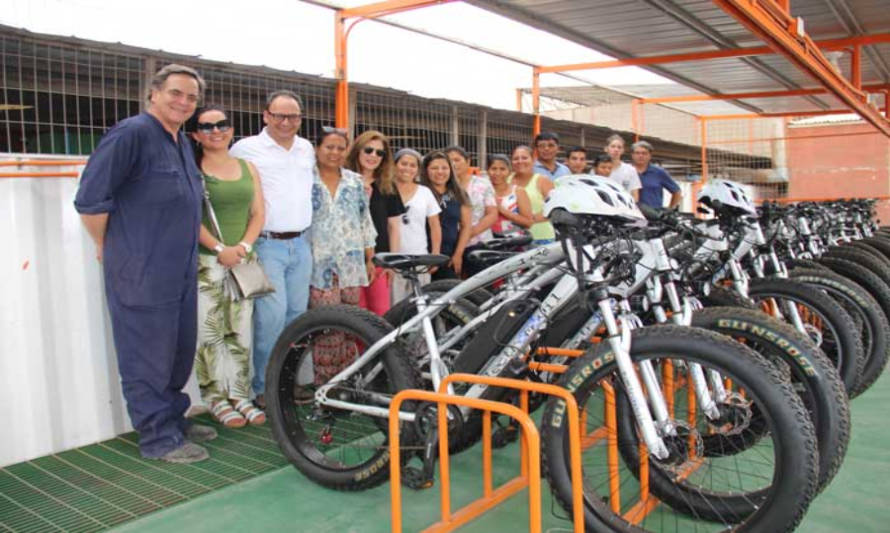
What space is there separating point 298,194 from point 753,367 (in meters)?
2.65

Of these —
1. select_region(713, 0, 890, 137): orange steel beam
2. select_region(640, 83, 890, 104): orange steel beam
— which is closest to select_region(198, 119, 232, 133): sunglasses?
select_region(713, 0, 890, 137): orange steel beam

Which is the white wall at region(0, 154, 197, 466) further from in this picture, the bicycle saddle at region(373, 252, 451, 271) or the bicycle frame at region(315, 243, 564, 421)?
the bicycle saddle at region(373, 252, 451, 271)

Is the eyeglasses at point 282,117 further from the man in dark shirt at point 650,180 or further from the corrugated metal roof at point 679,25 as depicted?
the man in dark shirt at point 650,180

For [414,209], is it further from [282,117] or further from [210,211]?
[210,211]

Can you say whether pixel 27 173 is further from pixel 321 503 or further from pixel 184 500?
pixel 321 503

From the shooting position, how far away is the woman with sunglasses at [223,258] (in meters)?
3.73

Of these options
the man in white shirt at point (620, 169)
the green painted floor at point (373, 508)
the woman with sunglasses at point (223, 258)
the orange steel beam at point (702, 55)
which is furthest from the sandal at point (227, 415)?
the orange steel beam at point (702, 55)

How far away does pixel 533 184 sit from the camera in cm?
545

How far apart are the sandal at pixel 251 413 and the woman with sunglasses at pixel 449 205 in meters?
1.62

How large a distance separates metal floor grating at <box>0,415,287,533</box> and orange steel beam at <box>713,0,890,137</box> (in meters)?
3.79

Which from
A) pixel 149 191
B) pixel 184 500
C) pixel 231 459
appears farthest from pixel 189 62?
pixel 184 500

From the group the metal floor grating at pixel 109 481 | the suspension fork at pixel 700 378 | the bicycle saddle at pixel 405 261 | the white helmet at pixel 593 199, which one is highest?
the white helmet at pixel 593 199

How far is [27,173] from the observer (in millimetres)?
3404

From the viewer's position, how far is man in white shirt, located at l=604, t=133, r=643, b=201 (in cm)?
636
